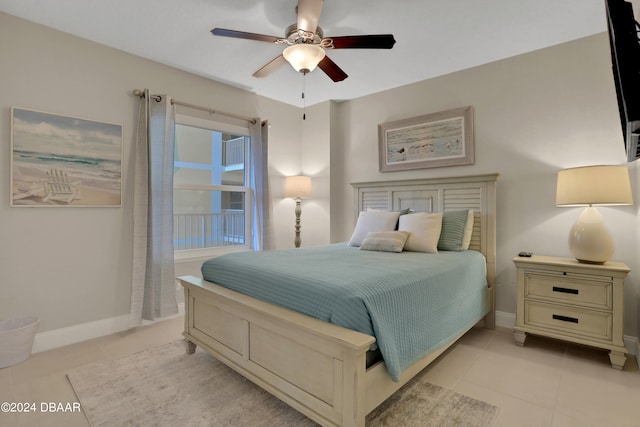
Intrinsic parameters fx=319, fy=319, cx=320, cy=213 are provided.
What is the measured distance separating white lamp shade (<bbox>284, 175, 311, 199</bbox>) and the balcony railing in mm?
705

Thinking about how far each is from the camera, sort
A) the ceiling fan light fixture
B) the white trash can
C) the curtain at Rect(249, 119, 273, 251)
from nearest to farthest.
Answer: the ceiling fan light fixture
the white trash can
the curtain at Rect(249, 119, 273, 251)

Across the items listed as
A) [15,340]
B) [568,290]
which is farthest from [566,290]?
[15,340]

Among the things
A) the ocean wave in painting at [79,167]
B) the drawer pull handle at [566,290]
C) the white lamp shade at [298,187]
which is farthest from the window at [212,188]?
the drawer pull handle at [566,290]

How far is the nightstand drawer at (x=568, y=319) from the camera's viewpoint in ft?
7.59

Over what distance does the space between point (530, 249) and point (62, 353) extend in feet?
13.4

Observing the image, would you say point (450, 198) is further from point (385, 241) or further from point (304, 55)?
point (304, 55)

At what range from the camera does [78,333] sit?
9.09 ft

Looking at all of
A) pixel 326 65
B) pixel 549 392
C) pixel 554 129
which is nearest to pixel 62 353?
pixel 326 65

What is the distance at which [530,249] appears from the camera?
117 inches

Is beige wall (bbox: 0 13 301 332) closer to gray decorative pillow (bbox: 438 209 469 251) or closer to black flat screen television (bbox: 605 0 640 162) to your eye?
gray decorative pillow (bbox: 438 209 469 251)

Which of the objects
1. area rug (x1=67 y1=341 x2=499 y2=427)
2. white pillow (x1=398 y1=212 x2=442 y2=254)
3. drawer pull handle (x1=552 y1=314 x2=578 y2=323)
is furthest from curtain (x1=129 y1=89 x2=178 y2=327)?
drawer pull handle (x1=552 y1=314 x2=578 y2=323)

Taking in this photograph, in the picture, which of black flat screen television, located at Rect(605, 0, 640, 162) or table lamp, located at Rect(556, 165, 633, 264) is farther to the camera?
table lamp, located at Rect(556, 165, 633, 264)

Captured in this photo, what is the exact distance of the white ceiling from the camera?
2301mm

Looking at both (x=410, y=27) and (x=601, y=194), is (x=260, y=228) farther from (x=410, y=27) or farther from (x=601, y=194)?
(x=601, y=194)
